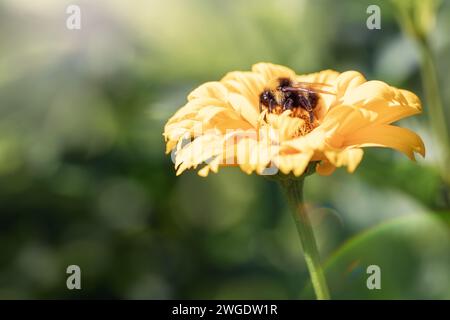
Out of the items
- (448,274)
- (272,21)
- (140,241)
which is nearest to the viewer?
(448,274)

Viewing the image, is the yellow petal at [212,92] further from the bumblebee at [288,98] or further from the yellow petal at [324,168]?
the yellow petal at [324,168]

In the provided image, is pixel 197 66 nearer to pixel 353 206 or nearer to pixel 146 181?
pixel 146 181

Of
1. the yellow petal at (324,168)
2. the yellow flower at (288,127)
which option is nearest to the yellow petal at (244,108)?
the yellow flower at (288,127)

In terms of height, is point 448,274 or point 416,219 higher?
point 416,219

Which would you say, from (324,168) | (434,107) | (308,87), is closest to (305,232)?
(324,168)

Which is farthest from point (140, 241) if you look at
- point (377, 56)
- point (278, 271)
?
point (377, 56)

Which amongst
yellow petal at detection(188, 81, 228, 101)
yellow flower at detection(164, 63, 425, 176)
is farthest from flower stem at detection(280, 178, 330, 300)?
yellow petal at detection(188, 81, 228, 101)

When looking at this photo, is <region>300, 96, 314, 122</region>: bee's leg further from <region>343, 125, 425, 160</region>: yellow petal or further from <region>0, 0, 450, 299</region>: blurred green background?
<region>0, 0, 450, 299</region>: blurred green background
